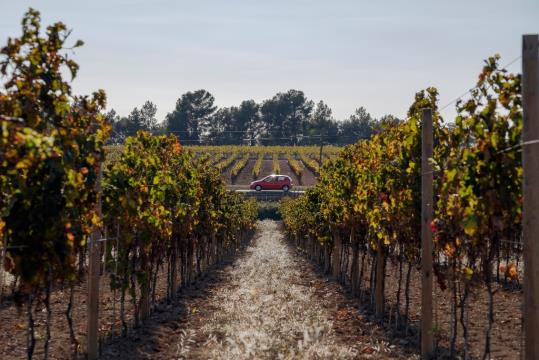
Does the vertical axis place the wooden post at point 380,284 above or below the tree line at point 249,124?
below

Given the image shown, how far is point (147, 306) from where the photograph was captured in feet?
37.1

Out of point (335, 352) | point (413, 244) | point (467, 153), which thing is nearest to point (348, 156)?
point (413, 244)

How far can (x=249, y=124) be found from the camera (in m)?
113

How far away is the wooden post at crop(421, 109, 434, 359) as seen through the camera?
832 cm

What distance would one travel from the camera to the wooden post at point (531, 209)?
191 inches

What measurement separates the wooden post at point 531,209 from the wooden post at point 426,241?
133 inches

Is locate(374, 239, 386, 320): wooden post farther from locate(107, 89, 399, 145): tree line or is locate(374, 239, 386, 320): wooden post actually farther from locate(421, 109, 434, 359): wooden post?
locate(107, 89, 399, 145): tree line

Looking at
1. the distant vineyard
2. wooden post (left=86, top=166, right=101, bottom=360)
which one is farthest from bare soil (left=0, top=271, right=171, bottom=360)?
the distant vineyard

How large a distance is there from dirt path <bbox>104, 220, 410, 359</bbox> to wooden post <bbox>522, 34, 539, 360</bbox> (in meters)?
4.11

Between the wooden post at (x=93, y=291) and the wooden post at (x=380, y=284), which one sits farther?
the wooden post at (x=380, y=284)

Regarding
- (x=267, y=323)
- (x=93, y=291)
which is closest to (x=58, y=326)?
Result: (x=93, y=291)

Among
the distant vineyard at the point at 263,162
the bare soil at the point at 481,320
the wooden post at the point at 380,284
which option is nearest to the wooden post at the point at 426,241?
the bare soil at the point at 481,320

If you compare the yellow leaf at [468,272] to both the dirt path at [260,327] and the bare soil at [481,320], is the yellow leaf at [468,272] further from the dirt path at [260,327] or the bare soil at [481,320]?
the dirt path at [260,327]

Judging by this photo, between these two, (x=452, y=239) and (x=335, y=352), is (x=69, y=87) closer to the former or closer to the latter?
(x=452, y=239)
